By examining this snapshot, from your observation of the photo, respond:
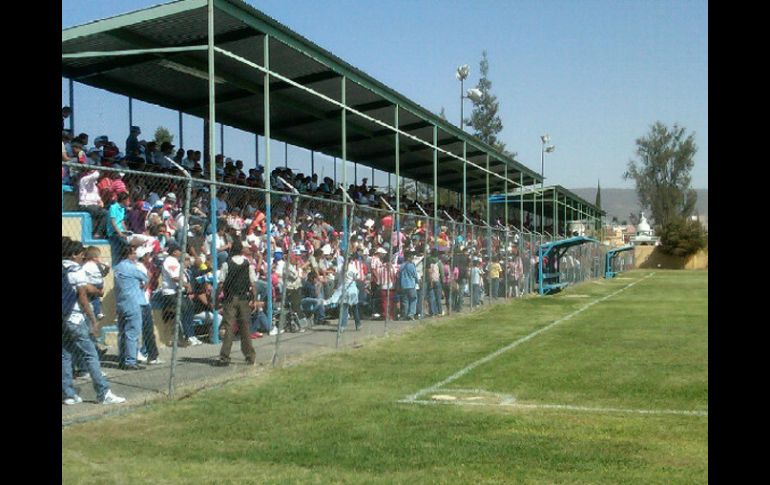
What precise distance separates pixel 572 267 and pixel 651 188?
76.9 m

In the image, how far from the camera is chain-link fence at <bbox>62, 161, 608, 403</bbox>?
10.1m

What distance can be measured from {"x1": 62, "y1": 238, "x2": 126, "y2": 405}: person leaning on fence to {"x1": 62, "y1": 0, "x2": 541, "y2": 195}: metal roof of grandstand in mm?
6740

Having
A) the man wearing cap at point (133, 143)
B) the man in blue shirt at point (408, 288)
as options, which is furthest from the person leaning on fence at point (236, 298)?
the man in blue shirt at point (408, 288)

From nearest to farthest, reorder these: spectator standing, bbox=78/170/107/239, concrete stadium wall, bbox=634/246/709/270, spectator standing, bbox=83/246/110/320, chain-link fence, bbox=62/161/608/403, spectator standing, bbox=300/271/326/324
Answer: spectator standing, bbox=83/246/110/320 → chain-link fence, bbox=62/161/608/403 → spectator standing, bbox=78/170/107/239 → spectator standing, bbox=300/271/326/324 → concrete stadium wall, bbox=634/246/709/270

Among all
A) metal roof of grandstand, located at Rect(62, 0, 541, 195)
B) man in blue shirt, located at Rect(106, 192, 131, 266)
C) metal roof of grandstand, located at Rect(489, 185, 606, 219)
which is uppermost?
metal roof of grandstand, located at Rect(62, 0, 541, 195)

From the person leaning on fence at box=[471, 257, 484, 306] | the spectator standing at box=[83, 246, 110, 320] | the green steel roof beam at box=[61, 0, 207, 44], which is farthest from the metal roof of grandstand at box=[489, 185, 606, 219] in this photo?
the spectator standing at box=[83, 246, 110, 320]

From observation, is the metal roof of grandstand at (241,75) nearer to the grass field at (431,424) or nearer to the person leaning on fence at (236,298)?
the person leaning on fence at (236,298)

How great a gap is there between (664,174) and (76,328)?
111964 millimetres

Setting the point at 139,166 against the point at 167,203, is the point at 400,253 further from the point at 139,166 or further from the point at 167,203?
the point at 167,203

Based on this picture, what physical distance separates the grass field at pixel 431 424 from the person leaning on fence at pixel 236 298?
70 cm

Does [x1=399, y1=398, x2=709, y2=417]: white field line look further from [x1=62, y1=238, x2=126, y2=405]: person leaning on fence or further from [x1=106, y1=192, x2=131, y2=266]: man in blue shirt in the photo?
[x1=106, y1=192, x2=131, y2=266]: man in blue shirt

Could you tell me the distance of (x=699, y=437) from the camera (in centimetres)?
776

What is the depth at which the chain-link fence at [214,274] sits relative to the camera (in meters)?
10.1
